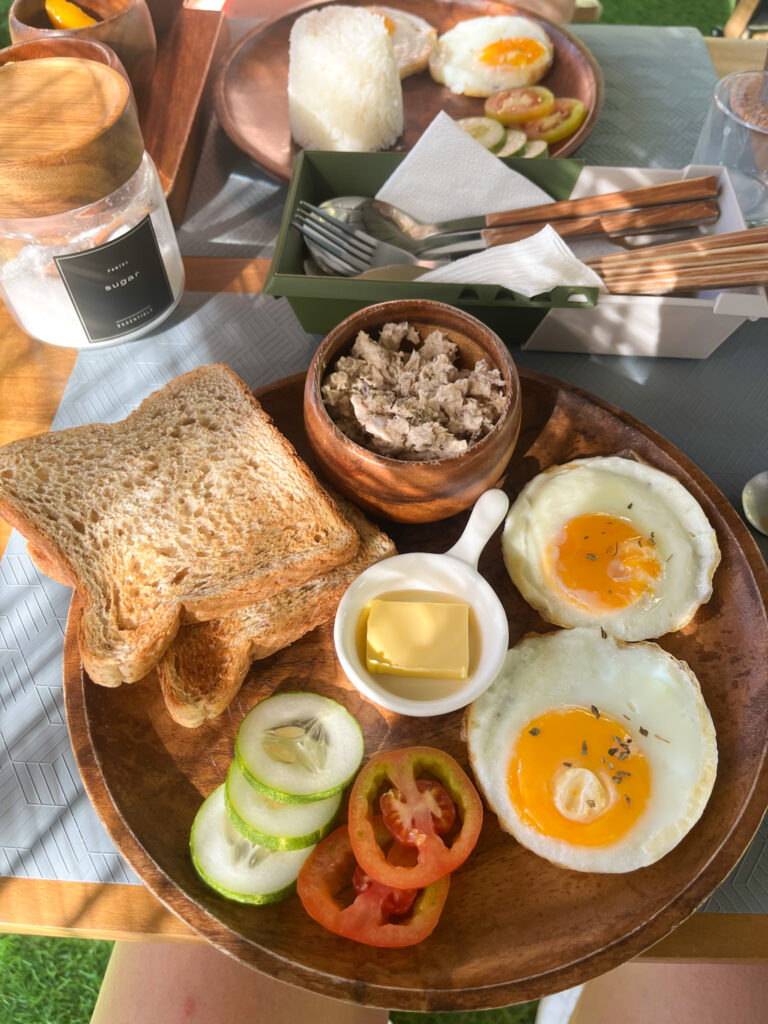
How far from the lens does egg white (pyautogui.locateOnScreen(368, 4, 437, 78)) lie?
265 centimetres

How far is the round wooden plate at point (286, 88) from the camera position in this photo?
2545 mm

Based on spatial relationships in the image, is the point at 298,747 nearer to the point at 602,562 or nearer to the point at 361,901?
the point at 361,901

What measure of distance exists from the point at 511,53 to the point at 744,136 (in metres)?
0.84

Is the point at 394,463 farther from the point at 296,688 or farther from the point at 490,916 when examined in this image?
the point at 490,916

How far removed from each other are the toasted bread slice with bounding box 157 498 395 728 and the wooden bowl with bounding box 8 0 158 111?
5.05ft

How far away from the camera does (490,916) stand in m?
1.40

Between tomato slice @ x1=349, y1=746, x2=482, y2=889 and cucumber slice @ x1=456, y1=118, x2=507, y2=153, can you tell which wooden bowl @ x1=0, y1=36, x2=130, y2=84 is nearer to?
cucumber slice @ x1=456, y1=118, x2=507, y2=153

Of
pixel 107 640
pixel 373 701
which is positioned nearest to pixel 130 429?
pixel 107 640

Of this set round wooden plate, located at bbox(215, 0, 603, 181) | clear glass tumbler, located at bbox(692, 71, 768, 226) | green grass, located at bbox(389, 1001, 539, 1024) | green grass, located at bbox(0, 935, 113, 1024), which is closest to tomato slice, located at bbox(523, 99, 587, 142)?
round wooden plate, located at bbox(215, 0, 603, 181)

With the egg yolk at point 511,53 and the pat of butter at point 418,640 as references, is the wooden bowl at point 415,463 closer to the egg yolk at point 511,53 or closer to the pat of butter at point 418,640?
the pat of butter at point 418,640

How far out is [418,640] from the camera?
5.13 feet

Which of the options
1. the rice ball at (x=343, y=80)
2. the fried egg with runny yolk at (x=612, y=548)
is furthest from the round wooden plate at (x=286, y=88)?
the fried egg with runny yolk at (x=612, y=548)

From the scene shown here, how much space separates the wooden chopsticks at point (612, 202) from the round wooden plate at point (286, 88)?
1.46 feet

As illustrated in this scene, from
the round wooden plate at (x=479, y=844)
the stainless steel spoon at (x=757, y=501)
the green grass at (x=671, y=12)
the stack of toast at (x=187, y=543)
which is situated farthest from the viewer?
the green grass at (x=671, y=12)
